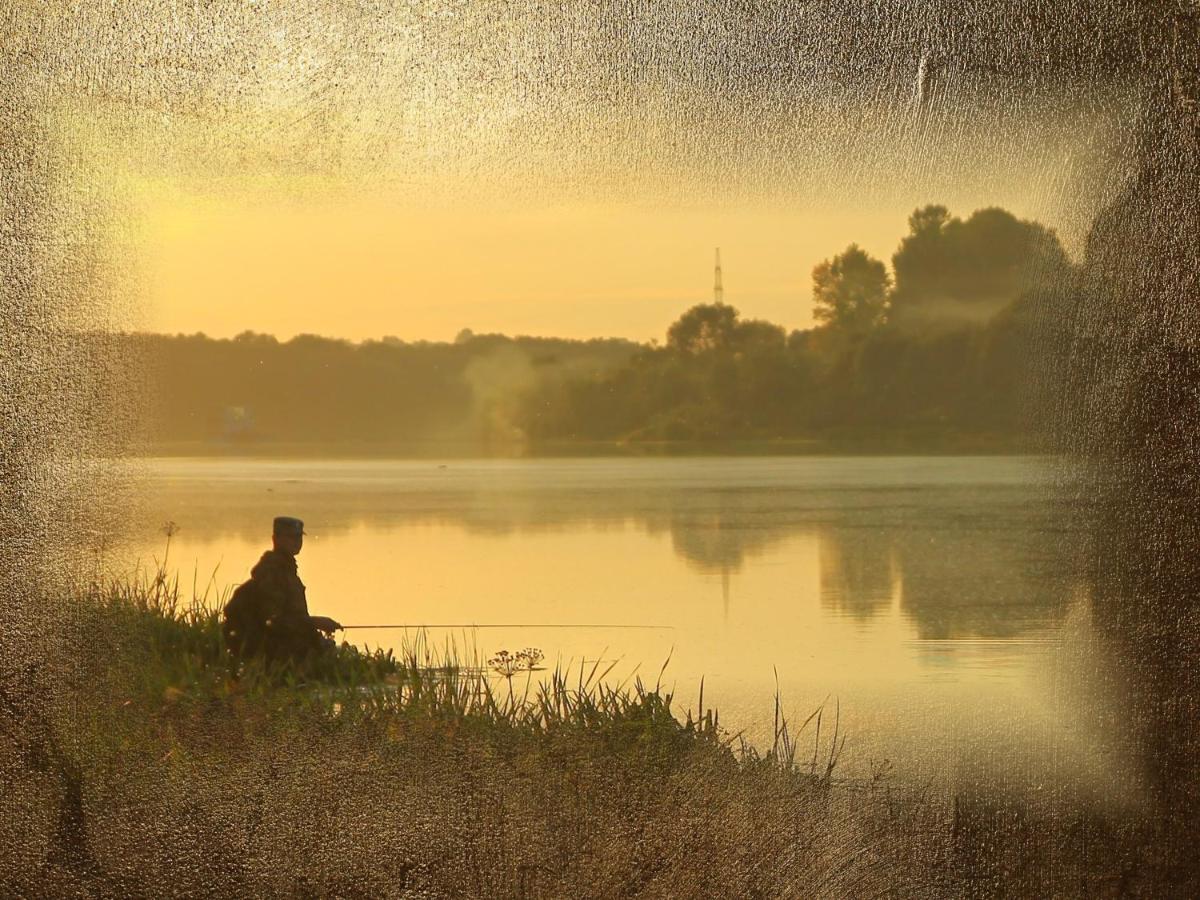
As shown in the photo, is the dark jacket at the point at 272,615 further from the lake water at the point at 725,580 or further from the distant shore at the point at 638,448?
the distant shore at the point at 638,448

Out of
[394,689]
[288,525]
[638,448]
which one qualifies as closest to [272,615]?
[288,525]

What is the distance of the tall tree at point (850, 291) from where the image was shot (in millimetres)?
3291

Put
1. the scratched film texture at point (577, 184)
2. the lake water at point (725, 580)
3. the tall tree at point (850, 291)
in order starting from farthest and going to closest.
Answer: the tall tree at point (850, 291) < the lake water at point (725, 580) < the scratched film texture at point (577, 184)

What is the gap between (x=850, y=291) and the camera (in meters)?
3.36

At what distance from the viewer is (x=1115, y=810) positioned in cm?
287

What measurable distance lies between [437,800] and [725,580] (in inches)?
52.8

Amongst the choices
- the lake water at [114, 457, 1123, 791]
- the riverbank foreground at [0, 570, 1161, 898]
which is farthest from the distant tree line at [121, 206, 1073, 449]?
the riverbank foreground at [0, 570, 1161, 898]

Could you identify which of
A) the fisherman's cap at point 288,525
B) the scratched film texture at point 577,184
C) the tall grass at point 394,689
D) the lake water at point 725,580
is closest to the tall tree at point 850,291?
the scratched film texture at point 577,184

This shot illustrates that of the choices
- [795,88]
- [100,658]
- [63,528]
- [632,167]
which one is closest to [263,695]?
[100,658]

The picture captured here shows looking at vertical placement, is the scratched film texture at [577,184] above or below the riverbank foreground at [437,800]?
above

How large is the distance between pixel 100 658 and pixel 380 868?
875 millimetres

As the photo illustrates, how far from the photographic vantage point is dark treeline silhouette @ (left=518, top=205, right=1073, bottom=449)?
3092mm

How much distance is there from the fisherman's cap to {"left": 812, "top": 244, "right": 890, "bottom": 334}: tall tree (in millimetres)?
1495

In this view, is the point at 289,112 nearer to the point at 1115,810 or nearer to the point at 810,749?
the point at 810,749
